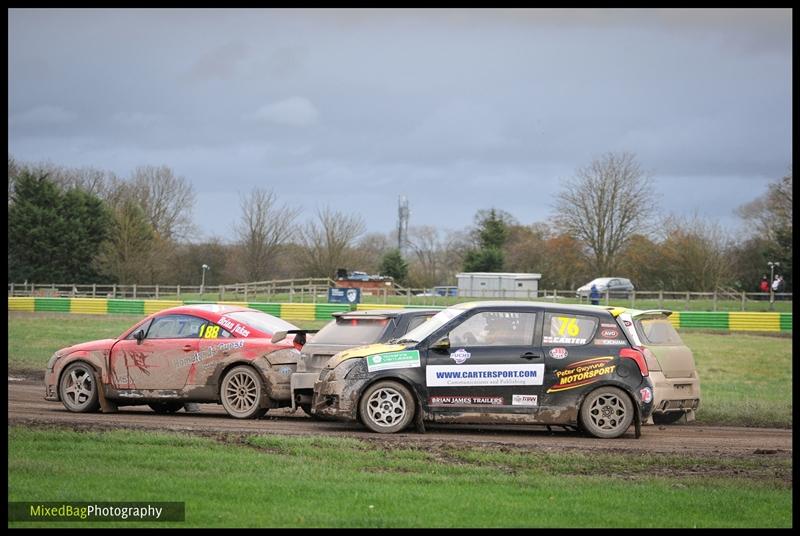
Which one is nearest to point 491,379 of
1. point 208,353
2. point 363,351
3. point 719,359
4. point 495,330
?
point 495,330

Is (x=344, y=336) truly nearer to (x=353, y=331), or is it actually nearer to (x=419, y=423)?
(x=353, y=331)

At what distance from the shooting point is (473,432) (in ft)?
47.1

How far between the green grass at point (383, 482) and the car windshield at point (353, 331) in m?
2.64

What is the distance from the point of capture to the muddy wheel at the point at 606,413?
45.5 ft

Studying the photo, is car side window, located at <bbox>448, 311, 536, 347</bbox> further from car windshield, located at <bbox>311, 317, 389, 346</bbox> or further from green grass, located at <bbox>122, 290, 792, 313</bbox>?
green grass, located at <bbox>122, 290, 792, 313</bbox>

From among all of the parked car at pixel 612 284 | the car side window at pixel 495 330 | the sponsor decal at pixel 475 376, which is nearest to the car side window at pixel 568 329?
the car side window at pixel 495 330

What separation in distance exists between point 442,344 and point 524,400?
1.22 meters

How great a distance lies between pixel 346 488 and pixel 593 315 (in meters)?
5.65

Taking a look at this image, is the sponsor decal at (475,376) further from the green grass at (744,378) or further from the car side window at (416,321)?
the green grass at (744,378)

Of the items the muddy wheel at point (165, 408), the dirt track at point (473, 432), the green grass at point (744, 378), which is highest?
the green grass at point (744, 378)

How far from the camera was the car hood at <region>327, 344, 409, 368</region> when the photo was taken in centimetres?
1391
